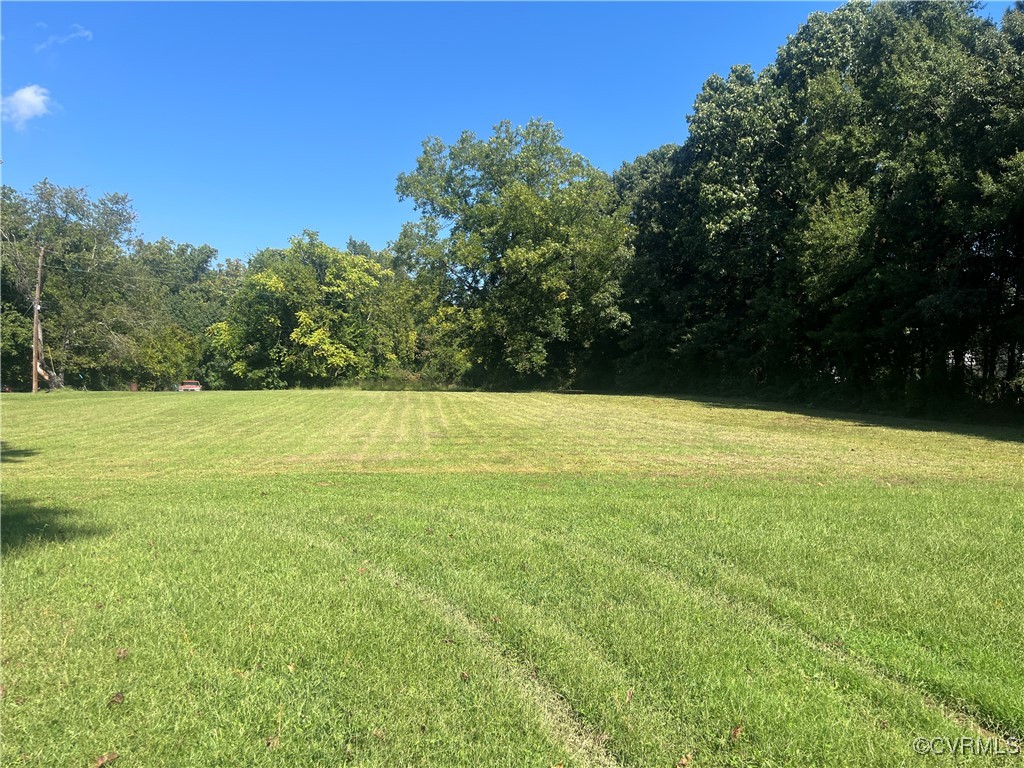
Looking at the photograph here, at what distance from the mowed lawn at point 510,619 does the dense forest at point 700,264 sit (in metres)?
14.3

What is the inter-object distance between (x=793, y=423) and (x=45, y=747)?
18.6 m

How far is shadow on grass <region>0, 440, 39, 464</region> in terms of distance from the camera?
10914 mm

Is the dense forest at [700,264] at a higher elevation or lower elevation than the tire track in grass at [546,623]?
higher

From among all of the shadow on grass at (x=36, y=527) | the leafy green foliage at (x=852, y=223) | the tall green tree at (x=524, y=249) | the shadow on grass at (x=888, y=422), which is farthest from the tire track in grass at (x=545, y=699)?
the tall green tree at (x=524, y=249)

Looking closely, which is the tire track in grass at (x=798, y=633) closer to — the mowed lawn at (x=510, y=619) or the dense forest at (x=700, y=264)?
the mowed lawn at (x=510, y=619)

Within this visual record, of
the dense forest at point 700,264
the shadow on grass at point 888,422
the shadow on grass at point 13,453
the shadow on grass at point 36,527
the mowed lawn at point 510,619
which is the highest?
the dense forest at point 700,264

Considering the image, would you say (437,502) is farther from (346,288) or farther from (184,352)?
(184,352)

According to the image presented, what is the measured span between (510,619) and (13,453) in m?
12.4

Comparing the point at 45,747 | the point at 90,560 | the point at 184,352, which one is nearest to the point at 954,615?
the point at 45,747

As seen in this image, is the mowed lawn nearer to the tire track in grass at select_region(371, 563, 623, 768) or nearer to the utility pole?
the tire track in grass at select_region(371, 563, 623, 768)

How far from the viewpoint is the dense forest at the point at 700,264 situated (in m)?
19.8

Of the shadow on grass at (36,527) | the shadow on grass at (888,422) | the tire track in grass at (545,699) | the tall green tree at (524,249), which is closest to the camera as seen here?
the tire track in grass at (545,699)

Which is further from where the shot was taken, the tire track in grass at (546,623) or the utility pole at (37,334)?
the utility pole at (37,334)

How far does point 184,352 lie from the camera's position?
5766 centimetres
